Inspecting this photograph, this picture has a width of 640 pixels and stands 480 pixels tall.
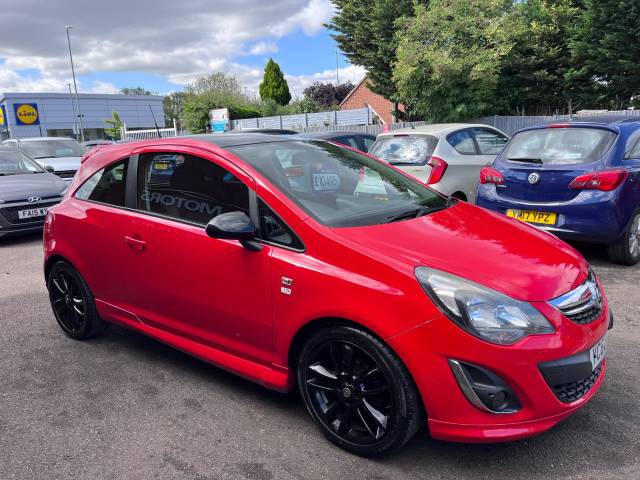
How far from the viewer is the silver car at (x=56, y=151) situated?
12.8 metres

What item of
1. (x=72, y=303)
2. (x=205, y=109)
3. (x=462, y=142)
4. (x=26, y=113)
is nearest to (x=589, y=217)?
(x=462, y=142)

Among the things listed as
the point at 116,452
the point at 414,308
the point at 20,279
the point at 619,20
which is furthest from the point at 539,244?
the point at 619,20

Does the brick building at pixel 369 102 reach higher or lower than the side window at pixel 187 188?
higher

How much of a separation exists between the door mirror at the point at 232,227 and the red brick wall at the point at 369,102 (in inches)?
1594

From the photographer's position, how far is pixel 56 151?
44.8 ft

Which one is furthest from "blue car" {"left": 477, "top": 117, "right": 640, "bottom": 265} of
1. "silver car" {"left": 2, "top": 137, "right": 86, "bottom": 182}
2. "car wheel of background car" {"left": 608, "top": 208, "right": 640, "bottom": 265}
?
"silver car" {"left": 2, "top": 137, "right": 86, "bottom": 182}

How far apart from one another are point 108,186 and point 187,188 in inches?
35.5

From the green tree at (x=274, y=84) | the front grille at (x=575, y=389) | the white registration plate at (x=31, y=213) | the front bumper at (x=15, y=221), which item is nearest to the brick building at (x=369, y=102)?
the green tree at (x=274, y=84)

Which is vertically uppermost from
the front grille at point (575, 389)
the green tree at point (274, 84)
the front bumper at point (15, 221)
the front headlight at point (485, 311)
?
the green tree at point (274, 84)

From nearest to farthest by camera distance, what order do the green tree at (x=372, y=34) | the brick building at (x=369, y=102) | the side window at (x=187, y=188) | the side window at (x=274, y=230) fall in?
the side window at (x=274, y=230) < the side window at (x=187, y=188) < the green tree at (x=372, y=34) < the brick building at (x=369, y=102)

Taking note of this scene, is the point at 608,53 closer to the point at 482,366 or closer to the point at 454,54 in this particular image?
the point at 454,54

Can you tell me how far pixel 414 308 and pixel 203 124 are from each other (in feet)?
115

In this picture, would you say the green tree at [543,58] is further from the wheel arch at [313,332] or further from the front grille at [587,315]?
the wheel arch at [313,332]

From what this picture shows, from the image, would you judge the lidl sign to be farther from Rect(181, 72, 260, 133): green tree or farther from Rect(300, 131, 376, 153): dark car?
Rect(300, 131, 376, 153): dark car
